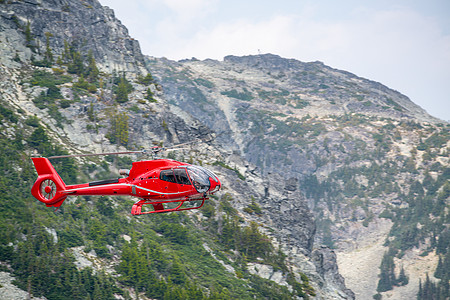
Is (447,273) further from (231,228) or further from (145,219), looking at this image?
(145,219)

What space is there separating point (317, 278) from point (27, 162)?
2379 inches

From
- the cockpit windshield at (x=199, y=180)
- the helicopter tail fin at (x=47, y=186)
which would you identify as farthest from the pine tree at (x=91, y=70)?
the cockpit windshield at (x=199, y=180)

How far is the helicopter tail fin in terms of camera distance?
35.1 m

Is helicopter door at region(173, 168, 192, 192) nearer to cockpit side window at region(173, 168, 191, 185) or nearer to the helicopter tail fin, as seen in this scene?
cockpit side window at region(173, 168, 191, 185)

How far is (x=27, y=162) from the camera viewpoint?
70.0m

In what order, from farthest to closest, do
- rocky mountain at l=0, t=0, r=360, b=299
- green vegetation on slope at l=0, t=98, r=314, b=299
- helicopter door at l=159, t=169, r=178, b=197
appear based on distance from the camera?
rocky mountain at l=0, t=0, r=360, b=299
green vegetation on slope at l=0, t=98, r=314, b=299
helicopter door at l=159, t=169, r=178, b=197

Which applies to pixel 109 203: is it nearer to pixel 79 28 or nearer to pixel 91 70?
pixel 91 70

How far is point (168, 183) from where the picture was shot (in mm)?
33094

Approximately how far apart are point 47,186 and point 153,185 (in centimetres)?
879

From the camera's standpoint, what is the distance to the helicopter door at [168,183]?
1299 inches

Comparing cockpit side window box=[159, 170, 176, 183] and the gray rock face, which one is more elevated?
the gray rock face

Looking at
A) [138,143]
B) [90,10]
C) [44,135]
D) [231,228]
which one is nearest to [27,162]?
[44,135]

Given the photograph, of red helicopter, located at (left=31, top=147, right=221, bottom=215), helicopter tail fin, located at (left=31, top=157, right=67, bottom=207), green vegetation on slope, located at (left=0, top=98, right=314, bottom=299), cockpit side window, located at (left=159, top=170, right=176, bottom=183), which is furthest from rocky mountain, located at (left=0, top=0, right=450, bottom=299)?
helicopter tail fin, located at (left=31, top=157, right=67, bottom=207)

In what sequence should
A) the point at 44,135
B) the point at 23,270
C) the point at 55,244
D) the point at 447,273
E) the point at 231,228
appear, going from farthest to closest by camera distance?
the point at 447,273
the point at 231,228
the point at 44,135
the point at 55,244
the point at 23,270
